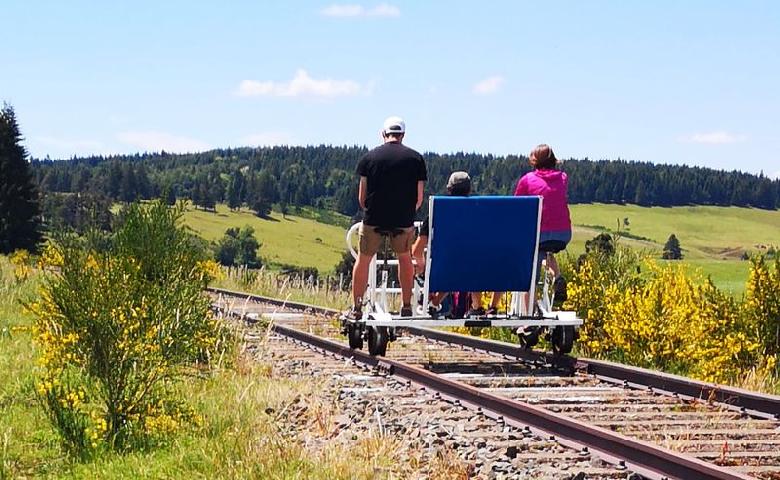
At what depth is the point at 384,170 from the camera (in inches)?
360

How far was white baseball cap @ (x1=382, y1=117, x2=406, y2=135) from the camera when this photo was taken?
9.29 meters

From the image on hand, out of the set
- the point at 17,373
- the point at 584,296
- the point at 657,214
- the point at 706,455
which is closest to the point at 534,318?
the point at 584,296

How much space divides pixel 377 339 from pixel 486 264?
1.41m

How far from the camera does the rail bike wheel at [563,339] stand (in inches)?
367

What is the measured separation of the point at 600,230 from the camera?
153 meters

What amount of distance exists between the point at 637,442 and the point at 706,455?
47 cm

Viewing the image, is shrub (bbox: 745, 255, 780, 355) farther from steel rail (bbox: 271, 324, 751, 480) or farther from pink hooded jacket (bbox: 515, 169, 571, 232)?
steel rail (bbox: 271, 324, 751, 480)

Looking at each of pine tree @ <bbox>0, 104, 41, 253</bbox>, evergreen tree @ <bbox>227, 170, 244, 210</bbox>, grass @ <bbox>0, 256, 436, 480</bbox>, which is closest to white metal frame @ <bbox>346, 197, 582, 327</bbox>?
grass @ <bbox>0, 256, 436, 480</bbox>

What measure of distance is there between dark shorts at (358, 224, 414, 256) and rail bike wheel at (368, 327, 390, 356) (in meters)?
0.82

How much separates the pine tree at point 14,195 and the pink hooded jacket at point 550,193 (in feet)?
199

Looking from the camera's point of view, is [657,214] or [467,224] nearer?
[467,224]

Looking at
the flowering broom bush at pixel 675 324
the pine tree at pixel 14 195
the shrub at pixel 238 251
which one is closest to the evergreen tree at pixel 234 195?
the shrub at pixel 238 251

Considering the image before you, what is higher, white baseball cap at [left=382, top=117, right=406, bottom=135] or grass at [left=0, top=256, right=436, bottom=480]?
white baseball cap at [left=382, top=117, right=406, bottom=135]

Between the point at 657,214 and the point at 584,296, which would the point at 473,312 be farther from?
the point at 657,214
